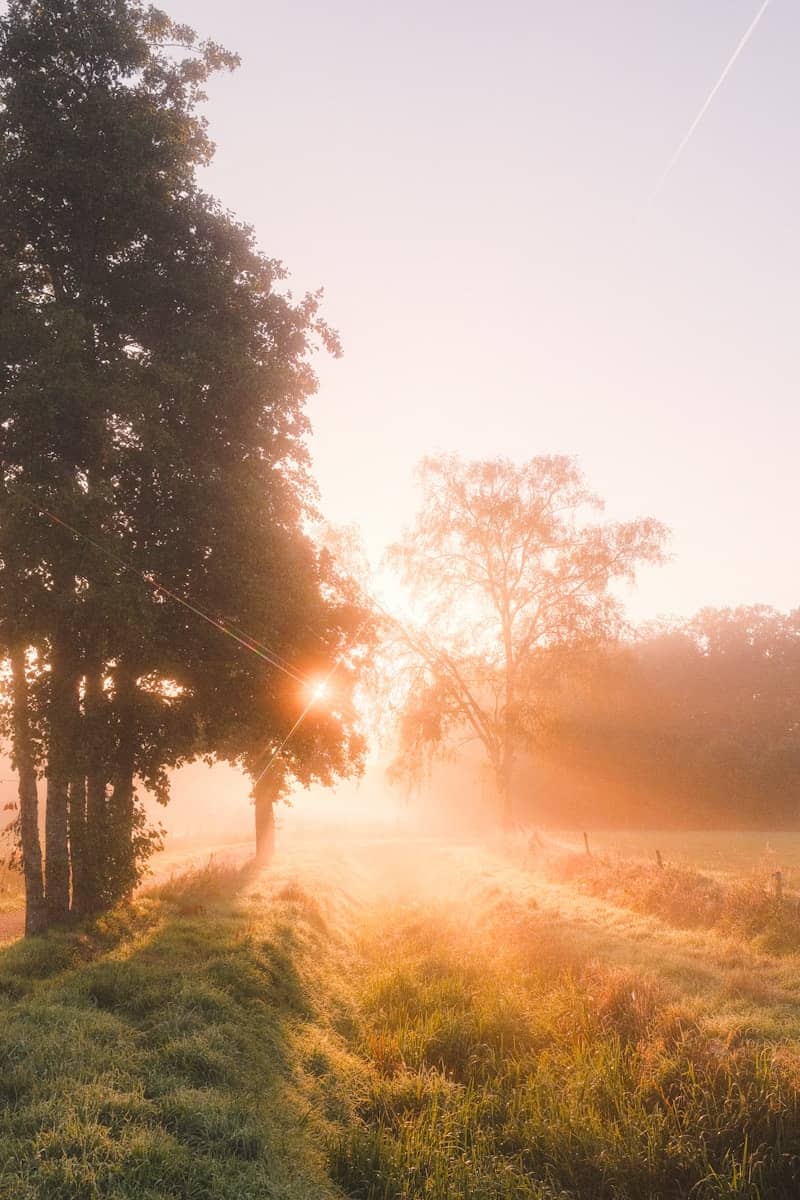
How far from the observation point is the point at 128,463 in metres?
11.0

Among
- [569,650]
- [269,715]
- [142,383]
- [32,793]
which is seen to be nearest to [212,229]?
[142,383]

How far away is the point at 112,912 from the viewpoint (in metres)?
11.6

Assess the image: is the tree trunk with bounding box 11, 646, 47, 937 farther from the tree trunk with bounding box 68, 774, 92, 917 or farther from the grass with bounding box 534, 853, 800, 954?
the grass with bounding box 534, 853, 800, 954

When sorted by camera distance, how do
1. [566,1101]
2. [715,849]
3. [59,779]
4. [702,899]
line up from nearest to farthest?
[566,1101] < [59,779] < [702,899] < [715,849]

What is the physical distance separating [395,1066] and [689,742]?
114ft

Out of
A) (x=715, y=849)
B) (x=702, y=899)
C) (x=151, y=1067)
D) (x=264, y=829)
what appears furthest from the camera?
(x=264, y=829)

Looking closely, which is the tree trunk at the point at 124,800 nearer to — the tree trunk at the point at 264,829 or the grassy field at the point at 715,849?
the tree trunk at the point at 264,829

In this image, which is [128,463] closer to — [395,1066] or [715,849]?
[395,1066]

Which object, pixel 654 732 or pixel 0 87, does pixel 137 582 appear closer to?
pixel 0 87

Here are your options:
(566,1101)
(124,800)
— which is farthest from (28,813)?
(566,1101)

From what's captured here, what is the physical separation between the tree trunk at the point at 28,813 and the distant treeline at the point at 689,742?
24.3 m

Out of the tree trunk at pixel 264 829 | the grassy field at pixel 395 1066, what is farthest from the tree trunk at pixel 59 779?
the tree trunk at pixel 264 829

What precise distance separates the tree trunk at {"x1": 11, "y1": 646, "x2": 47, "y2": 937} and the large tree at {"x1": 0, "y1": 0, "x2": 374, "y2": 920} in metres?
0.05

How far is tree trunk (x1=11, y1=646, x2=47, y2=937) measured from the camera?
10.5 metres
